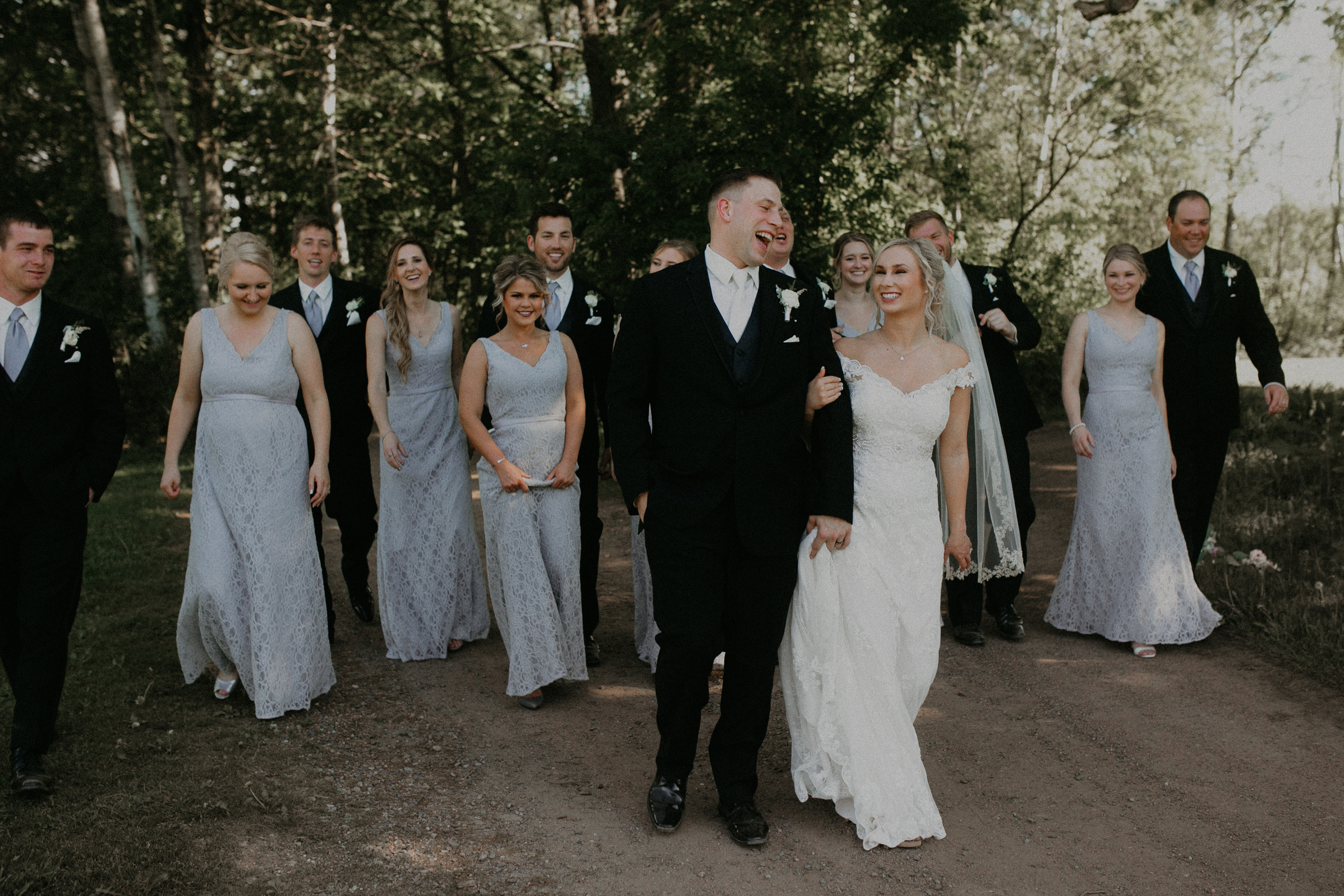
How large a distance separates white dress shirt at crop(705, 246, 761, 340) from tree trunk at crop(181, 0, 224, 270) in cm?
1612

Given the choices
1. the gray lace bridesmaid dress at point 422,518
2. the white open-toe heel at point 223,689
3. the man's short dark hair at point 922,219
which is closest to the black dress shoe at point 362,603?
the gray lace bridesmaid dress at point 422,518

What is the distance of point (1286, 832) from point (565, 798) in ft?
9.29

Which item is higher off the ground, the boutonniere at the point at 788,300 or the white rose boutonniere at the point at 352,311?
the white rose boutonniere at the point at 352,311

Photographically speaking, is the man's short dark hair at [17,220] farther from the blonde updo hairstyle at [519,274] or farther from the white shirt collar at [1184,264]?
the white shirt collar at [1184,264]

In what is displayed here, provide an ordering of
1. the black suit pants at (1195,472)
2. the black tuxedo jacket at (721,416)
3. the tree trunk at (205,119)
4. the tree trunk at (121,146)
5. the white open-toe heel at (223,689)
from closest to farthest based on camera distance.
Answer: the black tuxedo jacket at (721,416), the white open-toe heel at (223,689), the black suit pants at (1195,472), the tree trunk at (121,146), the tree trunk at (205,119)

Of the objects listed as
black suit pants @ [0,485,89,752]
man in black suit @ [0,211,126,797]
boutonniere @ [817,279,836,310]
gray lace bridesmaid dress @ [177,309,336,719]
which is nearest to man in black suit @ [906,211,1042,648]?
boutonniere @ [817,279,836,310]

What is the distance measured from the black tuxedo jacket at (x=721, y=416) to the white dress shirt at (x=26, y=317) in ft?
8.72

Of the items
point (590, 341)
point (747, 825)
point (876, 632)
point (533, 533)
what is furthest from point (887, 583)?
point (590, 341)

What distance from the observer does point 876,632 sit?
13.1 feet

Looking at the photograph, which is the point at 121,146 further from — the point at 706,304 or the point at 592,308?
the point at 706,304

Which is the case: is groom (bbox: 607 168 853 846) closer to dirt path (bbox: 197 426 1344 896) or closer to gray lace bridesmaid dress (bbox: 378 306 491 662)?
dirt path (bbox: 197 426 1344 896)

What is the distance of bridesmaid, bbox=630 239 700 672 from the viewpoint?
19.4ft

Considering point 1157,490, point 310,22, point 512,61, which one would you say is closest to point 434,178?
point 512,61

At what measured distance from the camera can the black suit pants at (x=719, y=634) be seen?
154 inches
